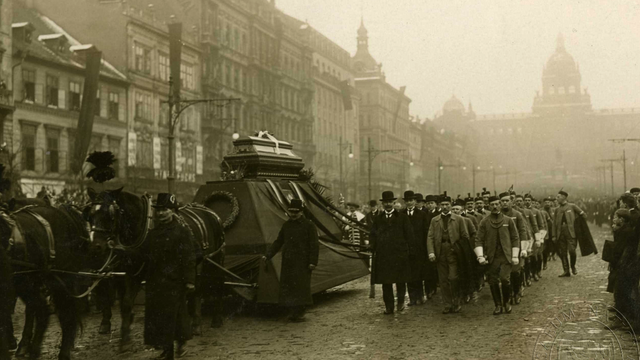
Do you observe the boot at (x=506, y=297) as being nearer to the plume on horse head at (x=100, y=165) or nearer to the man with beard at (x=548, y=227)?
the plume on horse head at (x=100, y=165)

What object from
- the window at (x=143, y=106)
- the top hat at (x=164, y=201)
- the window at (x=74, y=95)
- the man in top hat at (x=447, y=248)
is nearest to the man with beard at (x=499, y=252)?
the man in top hat at (x=447, y=248)

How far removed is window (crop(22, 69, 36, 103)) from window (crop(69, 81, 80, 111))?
113 inches

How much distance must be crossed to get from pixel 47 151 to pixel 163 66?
531 inches

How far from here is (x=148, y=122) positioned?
46625 mm

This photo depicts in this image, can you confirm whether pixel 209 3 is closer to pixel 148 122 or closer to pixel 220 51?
pixel 220 51

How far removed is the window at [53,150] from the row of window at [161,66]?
888cm

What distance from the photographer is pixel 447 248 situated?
13.9m

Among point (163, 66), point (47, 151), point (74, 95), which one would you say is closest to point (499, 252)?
point (47, 151)

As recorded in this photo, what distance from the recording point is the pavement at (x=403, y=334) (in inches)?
381

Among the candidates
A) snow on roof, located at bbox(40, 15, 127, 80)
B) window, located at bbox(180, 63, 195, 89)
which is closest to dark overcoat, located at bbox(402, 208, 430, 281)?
snow on roof, located at bbox(40, 15, 127, 80)

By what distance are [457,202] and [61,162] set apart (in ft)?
91.8

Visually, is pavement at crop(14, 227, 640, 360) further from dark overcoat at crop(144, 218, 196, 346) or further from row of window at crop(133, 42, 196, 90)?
row of window at crop(133, 42, 196, 90)

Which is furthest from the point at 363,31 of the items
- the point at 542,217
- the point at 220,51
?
the point at 542,217

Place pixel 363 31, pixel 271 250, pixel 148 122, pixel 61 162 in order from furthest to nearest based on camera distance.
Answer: pixel 363 31 → pixel 148 122 → pixel 61 162 → pixel 271 250
